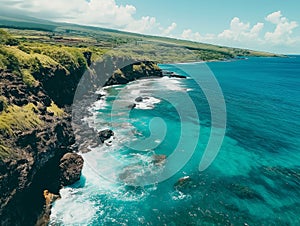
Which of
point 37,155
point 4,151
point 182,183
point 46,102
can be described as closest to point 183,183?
point 182,183

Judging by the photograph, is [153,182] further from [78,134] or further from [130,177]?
[78,134]

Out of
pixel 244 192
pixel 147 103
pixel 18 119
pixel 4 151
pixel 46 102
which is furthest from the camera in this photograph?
pixel 147 103

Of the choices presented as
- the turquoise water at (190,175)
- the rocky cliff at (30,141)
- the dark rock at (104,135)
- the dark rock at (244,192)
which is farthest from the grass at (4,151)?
the dark rock at (244,192)

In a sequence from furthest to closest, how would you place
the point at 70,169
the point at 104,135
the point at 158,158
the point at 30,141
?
the point at 104,135, the point at 158,158, the point at 70,169, the point at 30,141

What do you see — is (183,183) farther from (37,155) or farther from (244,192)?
(37,155)

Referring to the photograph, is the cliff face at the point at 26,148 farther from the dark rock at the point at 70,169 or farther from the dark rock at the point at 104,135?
the dark rock at the point at 104,135

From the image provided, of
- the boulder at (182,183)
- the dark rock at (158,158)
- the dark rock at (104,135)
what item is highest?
the boulder at (182,183)

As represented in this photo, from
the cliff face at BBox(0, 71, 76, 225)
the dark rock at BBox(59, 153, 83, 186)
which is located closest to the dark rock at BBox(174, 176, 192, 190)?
the dark rock at BBox(59, 153, 83, 186)
